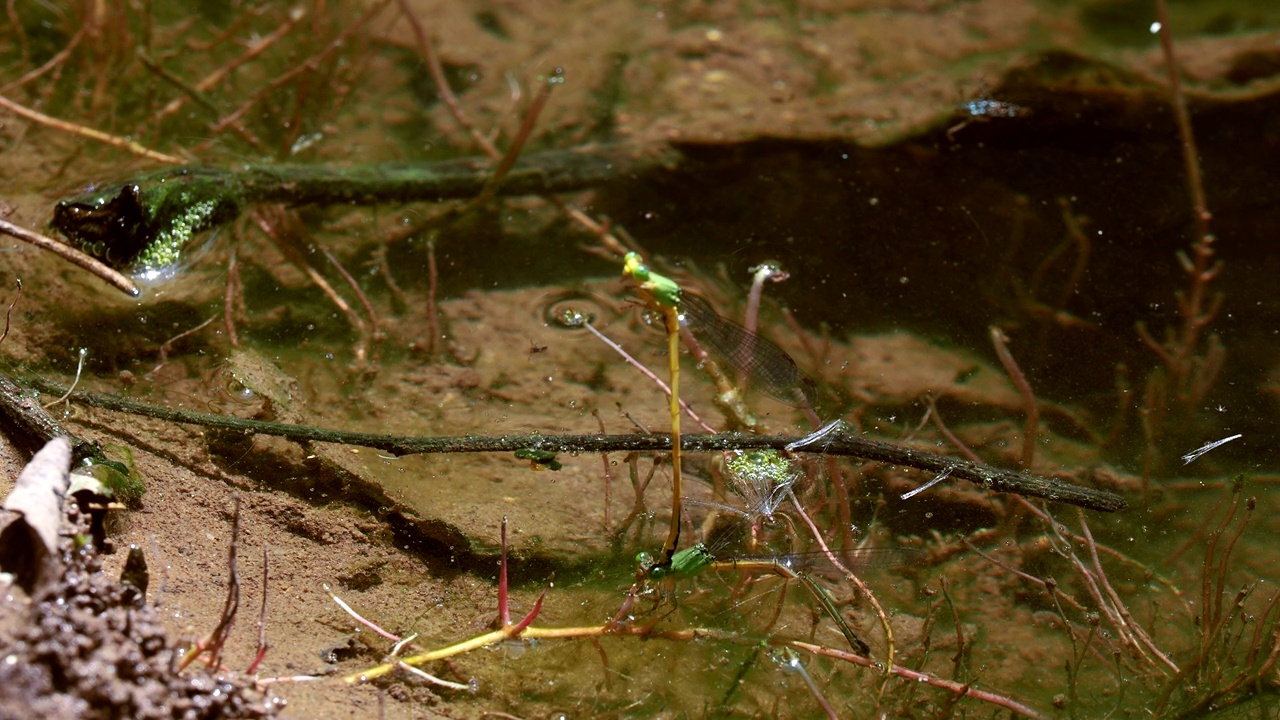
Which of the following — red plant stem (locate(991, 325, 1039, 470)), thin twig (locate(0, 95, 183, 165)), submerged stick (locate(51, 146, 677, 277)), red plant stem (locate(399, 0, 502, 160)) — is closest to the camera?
red plant stem (locate(991, 325, 1039, 470))

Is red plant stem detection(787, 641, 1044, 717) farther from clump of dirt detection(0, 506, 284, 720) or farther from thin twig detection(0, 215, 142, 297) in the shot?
thin twig detection(0, 215, 142, 297)

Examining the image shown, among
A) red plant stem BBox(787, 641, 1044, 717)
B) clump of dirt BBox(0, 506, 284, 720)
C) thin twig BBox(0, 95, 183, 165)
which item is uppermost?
thin twig BBox(0, 95, 183, 165)

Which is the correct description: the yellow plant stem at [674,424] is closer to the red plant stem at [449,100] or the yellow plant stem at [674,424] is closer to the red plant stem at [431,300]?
the red plant stem at [431,300]

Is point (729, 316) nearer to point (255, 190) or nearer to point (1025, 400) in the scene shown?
point (1025, 400)

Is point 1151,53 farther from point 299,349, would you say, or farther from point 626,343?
point 299,349

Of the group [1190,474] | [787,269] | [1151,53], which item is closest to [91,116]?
[787,269]

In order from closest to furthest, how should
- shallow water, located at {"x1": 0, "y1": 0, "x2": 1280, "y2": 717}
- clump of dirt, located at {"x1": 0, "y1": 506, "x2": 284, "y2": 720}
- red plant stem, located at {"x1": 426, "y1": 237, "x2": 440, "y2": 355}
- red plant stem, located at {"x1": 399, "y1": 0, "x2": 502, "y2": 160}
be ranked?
1. clump of dirt, located at {"x1": 0, "y1": 506, "x2": 284, "y2": 720}
2. shallow water, located at {"x1": 0, "y1": 0, "x2": 1280, "y2": 717}
3. red plant stem, located at {"x1": 426, "y1": 237, "x2": 440, "y2": 355}
4. red plant stem, located at {"x1": 399, "y1": 0, "x2": 502, "y2": 160}

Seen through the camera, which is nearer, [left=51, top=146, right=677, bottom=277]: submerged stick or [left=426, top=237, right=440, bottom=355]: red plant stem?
[left=51, top=146, right=677, bottom=277]: submerged stick

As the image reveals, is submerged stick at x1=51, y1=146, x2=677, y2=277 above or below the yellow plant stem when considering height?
above

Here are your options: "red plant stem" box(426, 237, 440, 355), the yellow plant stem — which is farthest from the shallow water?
the yellow plant stem
